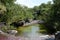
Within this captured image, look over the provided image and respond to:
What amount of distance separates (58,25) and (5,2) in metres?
11.8

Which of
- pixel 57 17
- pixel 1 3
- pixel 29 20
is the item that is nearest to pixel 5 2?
pixel 1 3

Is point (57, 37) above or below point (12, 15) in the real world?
below

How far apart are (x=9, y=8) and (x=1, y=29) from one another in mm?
5360

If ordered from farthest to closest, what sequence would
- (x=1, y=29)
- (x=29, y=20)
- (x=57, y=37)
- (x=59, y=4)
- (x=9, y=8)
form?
(x=29, y=20), (x=9, y=8), (x=1, y=29), (x=59, y=4), (x=57, y=37)

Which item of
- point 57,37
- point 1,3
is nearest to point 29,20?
point 1,3

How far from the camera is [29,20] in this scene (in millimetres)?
74875

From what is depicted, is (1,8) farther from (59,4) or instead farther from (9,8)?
(59,4)

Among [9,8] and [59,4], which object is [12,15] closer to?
[9,8]

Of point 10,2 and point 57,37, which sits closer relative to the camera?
point 57,37

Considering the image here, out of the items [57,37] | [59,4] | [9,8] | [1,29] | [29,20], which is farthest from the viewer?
[29,20]

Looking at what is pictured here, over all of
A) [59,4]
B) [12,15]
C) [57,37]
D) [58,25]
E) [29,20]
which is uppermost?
[29,20]

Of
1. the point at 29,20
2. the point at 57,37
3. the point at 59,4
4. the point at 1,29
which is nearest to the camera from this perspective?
the point at 57,37

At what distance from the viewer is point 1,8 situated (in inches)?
1210

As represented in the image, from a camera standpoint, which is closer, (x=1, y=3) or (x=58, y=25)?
(x=58, y=25)
